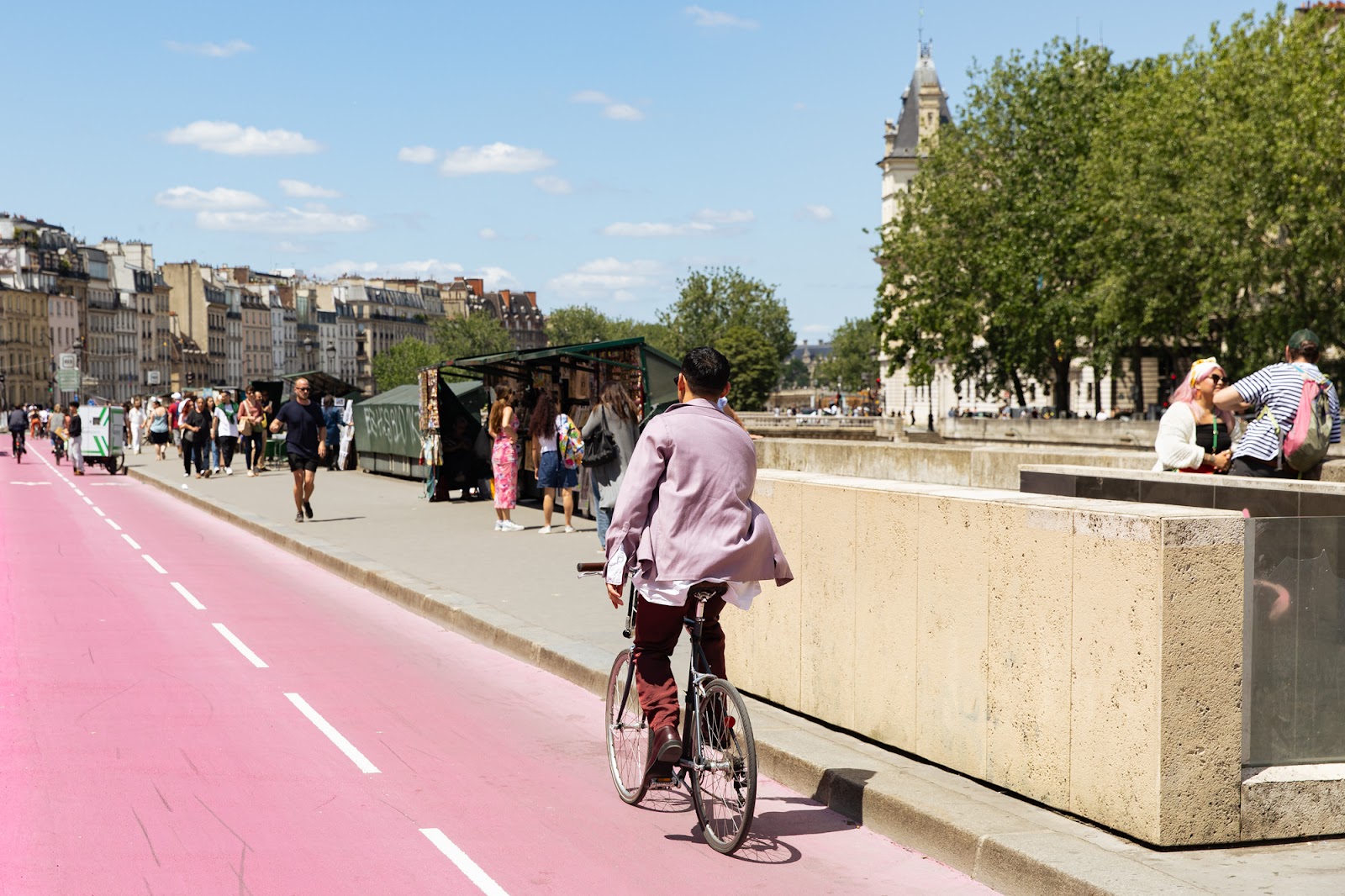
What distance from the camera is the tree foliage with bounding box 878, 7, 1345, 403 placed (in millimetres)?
45250

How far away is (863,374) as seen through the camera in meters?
192

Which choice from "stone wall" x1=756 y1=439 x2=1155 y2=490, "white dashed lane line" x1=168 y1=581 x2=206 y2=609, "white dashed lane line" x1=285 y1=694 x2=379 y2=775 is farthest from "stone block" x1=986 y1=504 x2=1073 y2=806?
"white dashed lane line" x1=168 y1=581 x2=206 y2=609

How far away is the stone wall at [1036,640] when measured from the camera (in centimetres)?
535

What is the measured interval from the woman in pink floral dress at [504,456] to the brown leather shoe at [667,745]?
43.7 ft

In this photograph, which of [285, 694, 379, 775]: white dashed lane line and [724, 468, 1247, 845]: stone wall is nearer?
[724, 468, 1247, 845]: stone wall

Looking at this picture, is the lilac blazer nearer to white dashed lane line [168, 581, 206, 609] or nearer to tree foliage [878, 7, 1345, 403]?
white dashed lane line [168, 581, 206, 609]

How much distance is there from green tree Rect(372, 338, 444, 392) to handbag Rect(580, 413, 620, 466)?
484 feet

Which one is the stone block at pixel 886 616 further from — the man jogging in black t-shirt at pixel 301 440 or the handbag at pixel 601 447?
the man jogging in black t-shirt at pixel 301 440

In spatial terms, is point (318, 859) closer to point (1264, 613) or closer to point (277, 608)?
point (1264, 613)

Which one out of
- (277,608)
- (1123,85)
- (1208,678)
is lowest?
(277,608)

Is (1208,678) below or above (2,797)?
above

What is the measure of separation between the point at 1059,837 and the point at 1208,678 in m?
0.72

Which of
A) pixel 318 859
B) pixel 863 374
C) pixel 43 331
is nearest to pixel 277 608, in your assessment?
pixel 318 859

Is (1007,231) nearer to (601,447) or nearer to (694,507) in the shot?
(601,447)
